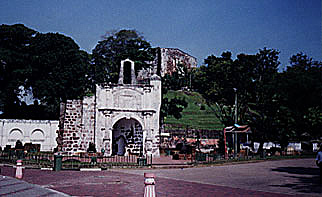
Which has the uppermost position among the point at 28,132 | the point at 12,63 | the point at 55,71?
the point at 12,63

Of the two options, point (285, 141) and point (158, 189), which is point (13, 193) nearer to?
point (158, 189)

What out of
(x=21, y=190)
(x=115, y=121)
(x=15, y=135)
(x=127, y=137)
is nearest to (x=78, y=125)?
(x=115, y=121)

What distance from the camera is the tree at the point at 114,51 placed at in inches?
1828

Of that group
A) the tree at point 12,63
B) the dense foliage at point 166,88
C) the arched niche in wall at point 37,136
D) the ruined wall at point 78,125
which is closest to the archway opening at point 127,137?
the ruined wall at point 78,125

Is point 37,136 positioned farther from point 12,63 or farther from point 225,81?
point 225,81

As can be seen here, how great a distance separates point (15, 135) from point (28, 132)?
156cm

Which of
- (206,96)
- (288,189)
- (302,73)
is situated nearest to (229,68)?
(206,96)

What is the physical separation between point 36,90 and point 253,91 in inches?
1186

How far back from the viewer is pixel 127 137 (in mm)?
32031

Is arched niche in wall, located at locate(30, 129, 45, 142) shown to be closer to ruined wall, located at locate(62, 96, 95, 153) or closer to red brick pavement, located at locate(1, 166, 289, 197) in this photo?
ruined wall, located at locate(62, 96, 95, 153)

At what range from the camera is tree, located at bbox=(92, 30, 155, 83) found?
1828 inches

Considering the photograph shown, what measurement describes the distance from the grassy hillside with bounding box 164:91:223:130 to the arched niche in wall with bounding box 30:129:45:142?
21.7 meters

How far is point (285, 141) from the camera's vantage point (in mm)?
37750

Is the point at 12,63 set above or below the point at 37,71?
above
